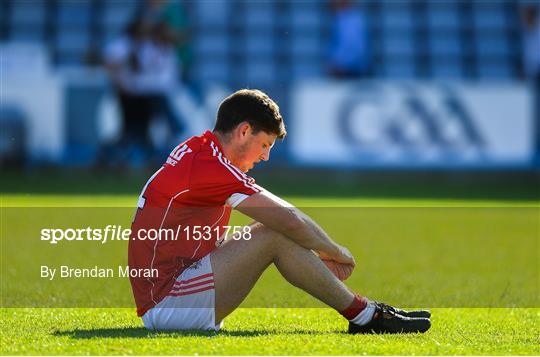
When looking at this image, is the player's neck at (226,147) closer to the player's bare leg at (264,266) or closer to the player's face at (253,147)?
the player's face at (253,147)

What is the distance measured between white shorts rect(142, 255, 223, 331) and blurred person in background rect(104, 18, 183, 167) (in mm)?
13013

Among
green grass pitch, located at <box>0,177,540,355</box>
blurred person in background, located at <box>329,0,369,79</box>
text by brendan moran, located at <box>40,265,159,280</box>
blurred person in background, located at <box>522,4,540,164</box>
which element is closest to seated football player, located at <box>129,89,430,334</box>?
green grass pitch, located at <box>0,177,540,355</box>

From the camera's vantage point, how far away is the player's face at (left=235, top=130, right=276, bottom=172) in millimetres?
5797

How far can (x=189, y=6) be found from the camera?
2434 cm

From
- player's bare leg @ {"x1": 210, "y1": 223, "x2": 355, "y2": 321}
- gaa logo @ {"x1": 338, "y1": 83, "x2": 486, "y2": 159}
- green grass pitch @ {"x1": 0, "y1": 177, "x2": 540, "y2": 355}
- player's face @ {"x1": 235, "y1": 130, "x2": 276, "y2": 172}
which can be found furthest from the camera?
gaa logo @ {"x1": 338, "y1": 83, "x2": 486, "y2": 159}

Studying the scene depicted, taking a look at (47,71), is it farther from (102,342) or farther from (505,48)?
(102,342)

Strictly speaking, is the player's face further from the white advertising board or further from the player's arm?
the white advertising board

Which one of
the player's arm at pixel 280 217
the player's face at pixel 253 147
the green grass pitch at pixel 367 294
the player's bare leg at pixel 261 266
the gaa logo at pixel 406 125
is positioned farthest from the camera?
the gaa logo at pixel 406 125

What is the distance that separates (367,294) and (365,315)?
6.44 feet

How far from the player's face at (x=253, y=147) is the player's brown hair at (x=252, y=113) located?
0.09 ft

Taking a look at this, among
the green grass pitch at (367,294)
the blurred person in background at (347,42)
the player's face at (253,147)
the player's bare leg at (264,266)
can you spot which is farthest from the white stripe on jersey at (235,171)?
the blurred person in background at (347,42)

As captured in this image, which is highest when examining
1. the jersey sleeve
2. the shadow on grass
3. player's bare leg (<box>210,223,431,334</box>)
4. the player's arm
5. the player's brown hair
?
the player's brown hair

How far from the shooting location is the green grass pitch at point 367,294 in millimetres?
5383

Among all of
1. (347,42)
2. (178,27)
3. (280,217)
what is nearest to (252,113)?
(280,217)
